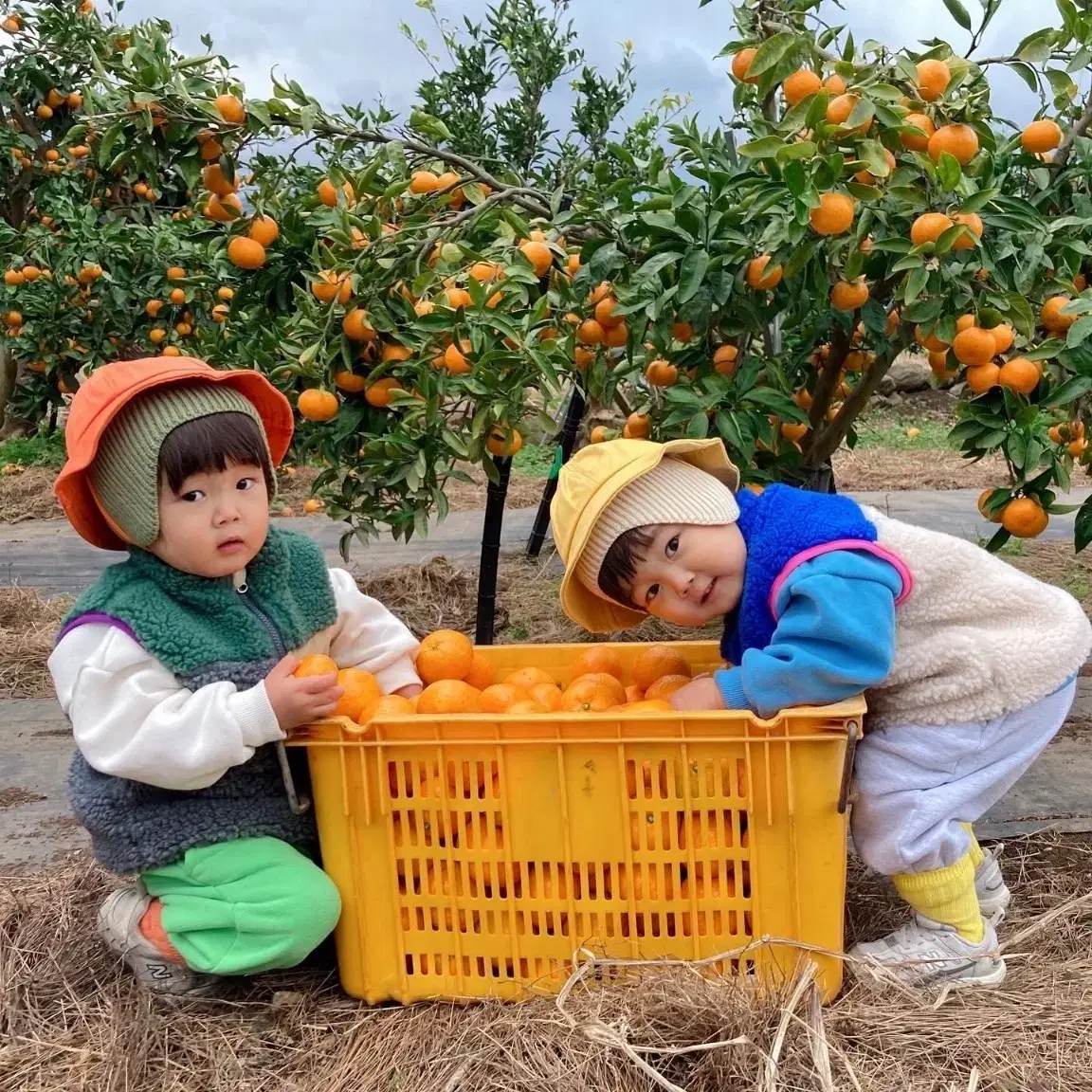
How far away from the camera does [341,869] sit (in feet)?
5.63

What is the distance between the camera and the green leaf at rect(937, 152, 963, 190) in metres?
1.87

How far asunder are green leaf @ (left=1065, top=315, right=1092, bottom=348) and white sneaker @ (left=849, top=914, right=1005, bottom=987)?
0.96 meters

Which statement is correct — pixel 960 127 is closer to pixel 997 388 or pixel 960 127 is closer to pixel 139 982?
pixel 997 388

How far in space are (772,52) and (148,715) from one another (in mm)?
1542

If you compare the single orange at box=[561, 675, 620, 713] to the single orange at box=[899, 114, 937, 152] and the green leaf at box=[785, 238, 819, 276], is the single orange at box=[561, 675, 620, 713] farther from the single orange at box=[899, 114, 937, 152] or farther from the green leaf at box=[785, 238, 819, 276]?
the single orange at box=[899, 114, 937, 152]

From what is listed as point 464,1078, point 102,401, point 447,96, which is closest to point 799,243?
point 102,401

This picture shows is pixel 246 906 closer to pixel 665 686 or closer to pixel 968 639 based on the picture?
pixel 665 686

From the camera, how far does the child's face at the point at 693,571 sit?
175 centimetres

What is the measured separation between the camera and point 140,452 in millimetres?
1686

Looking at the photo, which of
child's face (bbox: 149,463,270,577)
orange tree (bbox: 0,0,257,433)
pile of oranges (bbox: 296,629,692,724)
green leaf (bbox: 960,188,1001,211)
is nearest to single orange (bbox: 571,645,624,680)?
pile of oranges (bbox: 296,629,692,724)

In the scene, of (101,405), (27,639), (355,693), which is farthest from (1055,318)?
(27,639)

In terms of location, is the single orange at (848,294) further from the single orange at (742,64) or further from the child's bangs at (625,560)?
the child's bangs at (625,560)

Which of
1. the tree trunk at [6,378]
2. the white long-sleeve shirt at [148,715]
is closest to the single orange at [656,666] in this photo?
the white long-sleeve shirt at [148,715]

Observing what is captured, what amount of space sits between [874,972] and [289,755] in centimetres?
97
